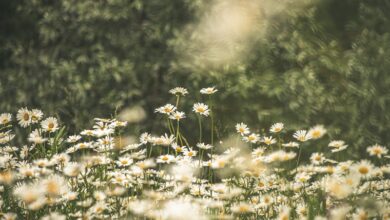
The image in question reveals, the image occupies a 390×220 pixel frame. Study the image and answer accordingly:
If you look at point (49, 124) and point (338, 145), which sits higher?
point (49, 124)

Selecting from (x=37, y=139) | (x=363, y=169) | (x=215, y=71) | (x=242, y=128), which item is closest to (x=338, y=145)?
(x=363, y=169)

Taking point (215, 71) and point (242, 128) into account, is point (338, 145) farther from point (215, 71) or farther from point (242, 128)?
point (215, 71)

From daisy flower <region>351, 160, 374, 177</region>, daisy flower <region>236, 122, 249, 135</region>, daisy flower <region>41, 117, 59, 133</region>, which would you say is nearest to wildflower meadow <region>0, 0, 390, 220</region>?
daisy flower <region>236, 122, 249, 135</region>

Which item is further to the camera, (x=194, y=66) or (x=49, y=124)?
(x=194, y=66)

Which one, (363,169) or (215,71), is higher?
(215,71)

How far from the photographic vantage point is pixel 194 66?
349 centimetres

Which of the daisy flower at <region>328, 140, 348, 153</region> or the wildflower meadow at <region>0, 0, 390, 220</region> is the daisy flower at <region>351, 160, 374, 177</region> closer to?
the daisy flower at <region>328, 140, 348, 153</region>

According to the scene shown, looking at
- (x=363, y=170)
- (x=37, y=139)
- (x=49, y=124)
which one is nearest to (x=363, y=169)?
(x=363, y=170)

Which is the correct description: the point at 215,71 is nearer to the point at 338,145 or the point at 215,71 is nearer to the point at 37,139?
the point at 338,145

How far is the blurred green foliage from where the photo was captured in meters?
3.41

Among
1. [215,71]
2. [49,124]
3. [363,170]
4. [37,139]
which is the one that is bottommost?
[363,170]

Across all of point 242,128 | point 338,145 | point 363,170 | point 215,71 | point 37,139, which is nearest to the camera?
point 363,170

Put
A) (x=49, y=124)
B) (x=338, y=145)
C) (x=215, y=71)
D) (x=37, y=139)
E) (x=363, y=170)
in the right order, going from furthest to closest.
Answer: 1. (x=215, y=71)
2. (x=49, y=124)
3. (x=338, y=145)
4. (x=37, y=139)
5. (x=363, y=170)

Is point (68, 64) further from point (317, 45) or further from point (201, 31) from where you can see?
point (317, 45)
